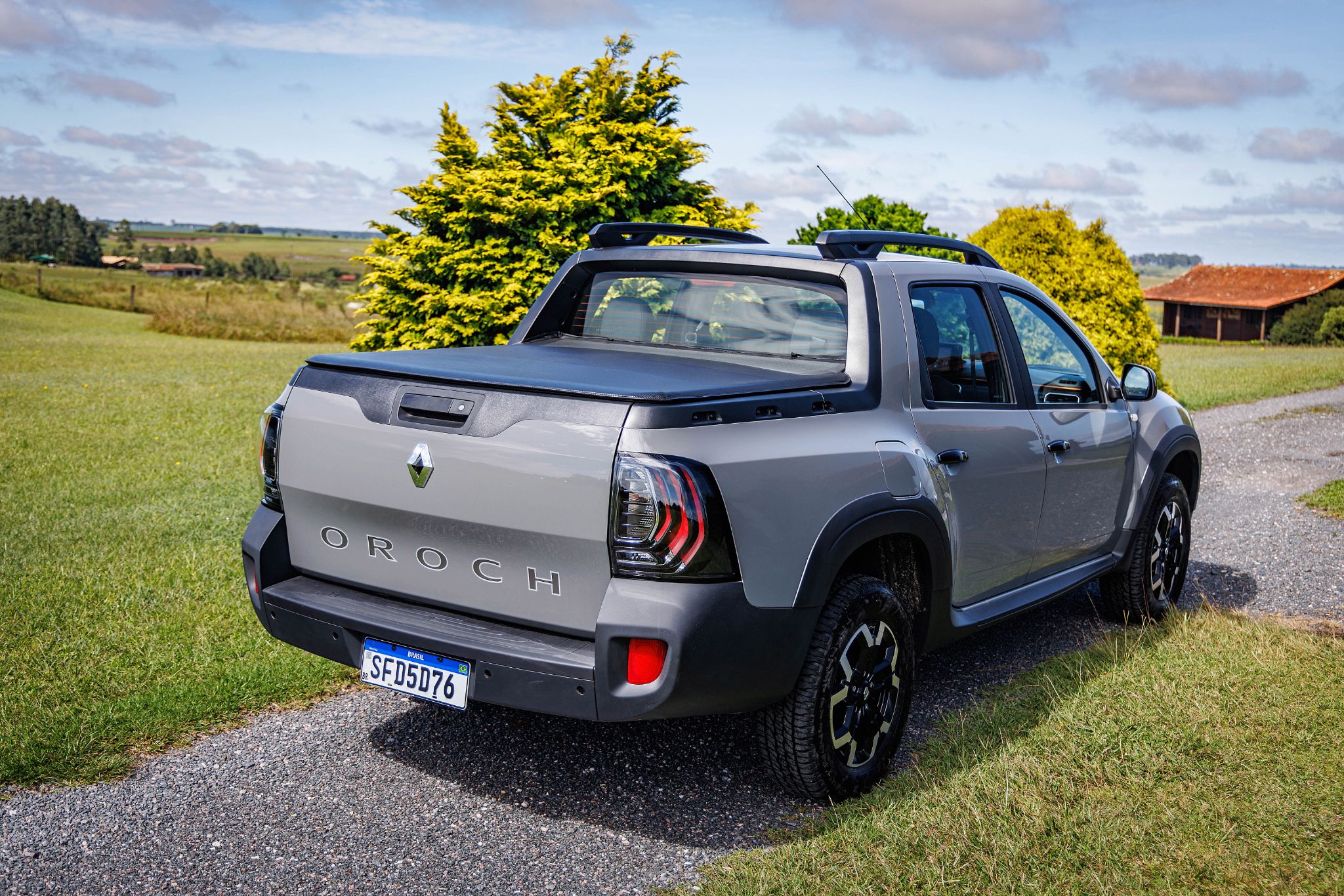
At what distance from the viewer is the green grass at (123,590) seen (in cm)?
438

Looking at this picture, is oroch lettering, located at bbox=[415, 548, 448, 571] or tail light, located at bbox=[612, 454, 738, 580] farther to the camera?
oroch lettering, located at bbox=[415, 548, 448, 571]

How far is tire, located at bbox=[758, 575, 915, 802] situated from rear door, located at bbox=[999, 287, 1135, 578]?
1.33m

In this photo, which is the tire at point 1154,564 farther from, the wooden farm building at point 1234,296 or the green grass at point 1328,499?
the wooden farm building at point 1234,296

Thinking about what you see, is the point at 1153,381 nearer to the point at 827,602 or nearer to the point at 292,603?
the point at 827,602

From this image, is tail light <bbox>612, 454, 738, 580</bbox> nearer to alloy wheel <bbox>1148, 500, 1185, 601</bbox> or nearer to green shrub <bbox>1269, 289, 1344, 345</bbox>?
alloy wheel <bbox>1148, 500, 1185, 601</bbox>

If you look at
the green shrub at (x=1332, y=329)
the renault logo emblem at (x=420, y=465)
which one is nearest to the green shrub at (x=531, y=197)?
the renault logo emblem at (x=420, y=465)

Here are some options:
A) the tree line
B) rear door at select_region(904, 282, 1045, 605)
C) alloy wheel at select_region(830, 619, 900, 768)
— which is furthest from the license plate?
the tree line


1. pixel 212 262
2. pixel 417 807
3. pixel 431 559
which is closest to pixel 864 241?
pixel 431 559

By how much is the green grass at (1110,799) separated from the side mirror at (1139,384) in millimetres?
1384

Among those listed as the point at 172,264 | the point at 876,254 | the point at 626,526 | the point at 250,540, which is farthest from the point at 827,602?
the point at 172,264

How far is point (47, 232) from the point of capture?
91.6m

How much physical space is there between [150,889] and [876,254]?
3480 millimetres

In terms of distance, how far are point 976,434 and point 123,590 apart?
4.81 meters

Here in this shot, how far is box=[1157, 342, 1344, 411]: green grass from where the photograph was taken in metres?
18.7
